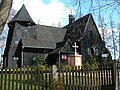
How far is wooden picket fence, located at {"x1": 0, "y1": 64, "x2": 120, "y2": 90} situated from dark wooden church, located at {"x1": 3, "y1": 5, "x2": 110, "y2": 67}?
2978cm

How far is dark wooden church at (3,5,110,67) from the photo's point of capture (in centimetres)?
4316

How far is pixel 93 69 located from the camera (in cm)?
1109

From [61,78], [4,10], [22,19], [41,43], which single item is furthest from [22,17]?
[4,10]

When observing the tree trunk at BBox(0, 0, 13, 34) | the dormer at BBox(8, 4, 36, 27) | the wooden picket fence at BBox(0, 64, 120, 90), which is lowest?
the wooden picket fence at BBox(0, 64, 120, 90)

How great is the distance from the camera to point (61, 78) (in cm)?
1028

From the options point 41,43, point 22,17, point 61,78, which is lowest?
point 61,78

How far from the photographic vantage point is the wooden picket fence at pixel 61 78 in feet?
32.3

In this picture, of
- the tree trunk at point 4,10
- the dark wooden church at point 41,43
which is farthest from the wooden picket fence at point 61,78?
the dark wooden church at point 41,43

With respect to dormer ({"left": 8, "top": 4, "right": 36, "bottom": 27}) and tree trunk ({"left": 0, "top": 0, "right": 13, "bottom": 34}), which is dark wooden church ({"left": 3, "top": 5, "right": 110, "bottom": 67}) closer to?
dormer ({"left": 8, "top": 4, "right": 36, "bottom": 27})

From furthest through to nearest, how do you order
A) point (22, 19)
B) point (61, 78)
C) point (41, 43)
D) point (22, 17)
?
point (22, 17) < point (22, 19) < point (41, 43) < point (61, 78)

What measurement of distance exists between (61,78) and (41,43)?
35.7 meters

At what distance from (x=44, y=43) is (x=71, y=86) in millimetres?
36025

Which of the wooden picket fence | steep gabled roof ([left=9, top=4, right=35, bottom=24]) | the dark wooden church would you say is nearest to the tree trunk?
the wooden picket fence

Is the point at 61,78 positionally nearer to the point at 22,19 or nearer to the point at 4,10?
the point at 4,10
